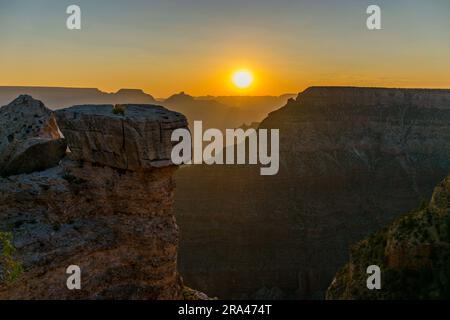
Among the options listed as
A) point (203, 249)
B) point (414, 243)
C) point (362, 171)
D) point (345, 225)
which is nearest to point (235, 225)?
point (203, 249)

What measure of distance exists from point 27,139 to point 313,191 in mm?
55368

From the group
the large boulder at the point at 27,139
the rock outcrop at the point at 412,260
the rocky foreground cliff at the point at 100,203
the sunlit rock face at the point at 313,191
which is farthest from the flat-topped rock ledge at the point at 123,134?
the sunlit rock face at the point at 313,191

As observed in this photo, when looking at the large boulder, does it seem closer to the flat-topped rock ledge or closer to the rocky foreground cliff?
the rocky foreground cliff

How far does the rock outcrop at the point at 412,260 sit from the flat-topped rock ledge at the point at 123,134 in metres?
13.0

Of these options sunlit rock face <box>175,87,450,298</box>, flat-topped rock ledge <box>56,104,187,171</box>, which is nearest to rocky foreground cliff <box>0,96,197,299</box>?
flat-topped rock ledge <box>56,104,187,171</box>

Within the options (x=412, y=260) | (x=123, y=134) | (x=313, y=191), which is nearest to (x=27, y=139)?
(x=123, y=134)

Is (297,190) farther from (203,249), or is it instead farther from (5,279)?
(5,279)

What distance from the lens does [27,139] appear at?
25969 mm

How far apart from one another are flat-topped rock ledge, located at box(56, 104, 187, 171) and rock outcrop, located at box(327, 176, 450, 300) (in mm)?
12966

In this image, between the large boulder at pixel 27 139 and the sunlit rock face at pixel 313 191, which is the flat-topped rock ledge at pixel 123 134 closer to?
the large boulder at pixel 27 139

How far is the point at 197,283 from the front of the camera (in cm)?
6072

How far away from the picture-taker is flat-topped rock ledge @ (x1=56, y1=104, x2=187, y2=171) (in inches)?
887

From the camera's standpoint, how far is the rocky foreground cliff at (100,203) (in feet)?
72.0

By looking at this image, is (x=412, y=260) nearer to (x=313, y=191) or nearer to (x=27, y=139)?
(x=27, y=139)
